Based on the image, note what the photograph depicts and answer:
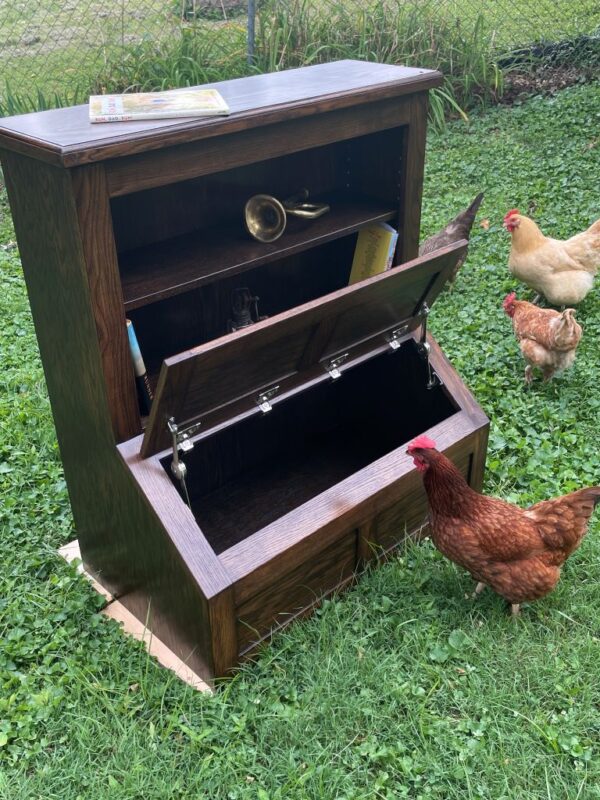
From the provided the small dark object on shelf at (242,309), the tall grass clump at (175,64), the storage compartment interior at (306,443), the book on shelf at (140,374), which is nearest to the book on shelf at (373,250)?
the storage compartment interior at (306,443)

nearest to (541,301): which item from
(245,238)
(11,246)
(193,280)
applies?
(245,238)

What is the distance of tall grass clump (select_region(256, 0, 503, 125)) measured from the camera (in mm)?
7441

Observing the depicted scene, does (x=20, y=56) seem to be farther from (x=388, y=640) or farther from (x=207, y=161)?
(x=388, y=640)

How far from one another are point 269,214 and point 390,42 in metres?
5.89

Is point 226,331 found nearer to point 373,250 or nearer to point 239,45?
point 373,250

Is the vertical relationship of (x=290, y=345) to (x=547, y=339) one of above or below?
above

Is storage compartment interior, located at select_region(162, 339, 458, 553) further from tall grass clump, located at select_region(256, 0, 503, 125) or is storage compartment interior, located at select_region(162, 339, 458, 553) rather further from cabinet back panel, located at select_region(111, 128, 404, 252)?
tall grass clump, located at select_region(256, 0, 503, 125)

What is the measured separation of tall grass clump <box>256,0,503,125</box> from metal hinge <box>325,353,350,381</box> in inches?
213

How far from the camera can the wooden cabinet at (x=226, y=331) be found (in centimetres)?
207

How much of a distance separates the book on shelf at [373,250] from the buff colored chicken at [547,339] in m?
1.33

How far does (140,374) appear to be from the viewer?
7.68 ft

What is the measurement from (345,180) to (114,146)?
1.36 m

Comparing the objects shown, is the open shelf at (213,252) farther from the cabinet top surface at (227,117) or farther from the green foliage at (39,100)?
the green foliage at (39,100)

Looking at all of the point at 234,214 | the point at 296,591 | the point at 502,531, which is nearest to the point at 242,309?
the point at 234,214
